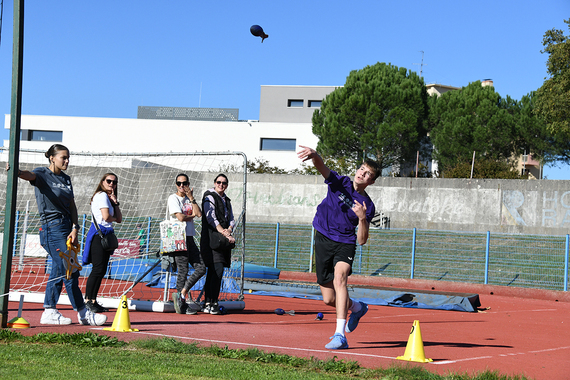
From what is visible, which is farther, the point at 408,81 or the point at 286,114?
the point at 286,114

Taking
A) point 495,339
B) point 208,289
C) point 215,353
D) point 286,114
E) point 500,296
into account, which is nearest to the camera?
point 215,353

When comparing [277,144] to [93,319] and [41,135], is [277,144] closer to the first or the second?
[41,135]

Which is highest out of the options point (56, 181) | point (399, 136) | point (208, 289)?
point (399, 136)

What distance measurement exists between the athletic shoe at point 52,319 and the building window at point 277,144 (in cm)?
4197

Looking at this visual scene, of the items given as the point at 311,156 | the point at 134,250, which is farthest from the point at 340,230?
the point at 134,250

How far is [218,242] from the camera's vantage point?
28.2ft

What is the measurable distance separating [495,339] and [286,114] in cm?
4941

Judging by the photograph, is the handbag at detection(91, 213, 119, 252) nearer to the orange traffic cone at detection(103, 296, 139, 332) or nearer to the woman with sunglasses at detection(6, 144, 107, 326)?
the woman with sunglasses at detection(6, 144, 107, 326)

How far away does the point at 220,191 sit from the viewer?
883cm

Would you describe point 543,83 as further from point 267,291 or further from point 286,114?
point 286,114

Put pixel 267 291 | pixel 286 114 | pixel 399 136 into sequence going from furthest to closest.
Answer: pixel 286 114
pixel 399 136
pixel 267 291

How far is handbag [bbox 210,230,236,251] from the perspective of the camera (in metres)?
8.59

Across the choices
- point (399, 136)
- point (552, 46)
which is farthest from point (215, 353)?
point (399, 136)

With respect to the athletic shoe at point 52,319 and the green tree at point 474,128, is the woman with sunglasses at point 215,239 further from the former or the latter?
the green tree at point 474,128
